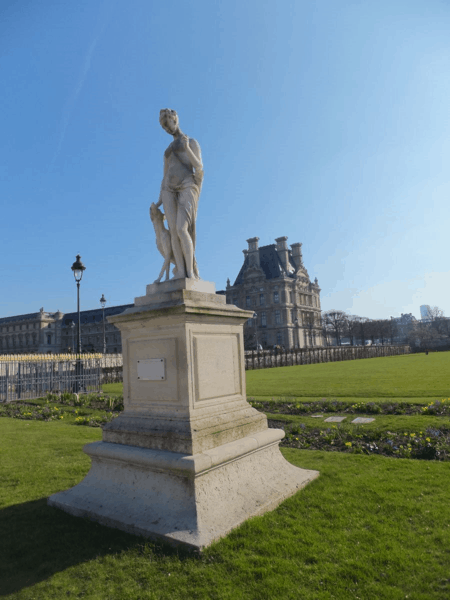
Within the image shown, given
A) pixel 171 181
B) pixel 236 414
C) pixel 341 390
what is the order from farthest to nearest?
pixel 341 390 → pixel 171 181 → pixel 236 414

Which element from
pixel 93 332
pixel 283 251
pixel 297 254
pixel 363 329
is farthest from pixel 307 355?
pixel 93 332

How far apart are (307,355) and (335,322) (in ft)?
147

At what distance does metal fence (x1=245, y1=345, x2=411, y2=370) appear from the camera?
1580 inches

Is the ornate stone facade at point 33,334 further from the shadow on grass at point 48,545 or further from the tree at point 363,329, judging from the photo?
the shadow on grass at point 48,545

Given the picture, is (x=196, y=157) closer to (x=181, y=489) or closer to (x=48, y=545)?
(x=181, y=489)

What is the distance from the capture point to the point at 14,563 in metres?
3.20

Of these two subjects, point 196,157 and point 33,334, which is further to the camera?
point 33,334

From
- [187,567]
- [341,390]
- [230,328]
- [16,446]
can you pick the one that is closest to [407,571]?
[187,567]

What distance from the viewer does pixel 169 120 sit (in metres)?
4.95

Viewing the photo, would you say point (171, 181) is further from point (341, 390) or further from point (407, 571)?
point (341, 390)

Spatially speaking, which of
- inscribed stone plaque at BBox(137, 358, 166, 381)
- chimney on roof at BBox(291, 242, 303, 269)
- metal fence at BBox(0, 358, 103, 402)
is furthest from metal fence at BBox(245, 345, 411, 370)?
inscribed stone plaque at BBox(137, 358, 166, 381)

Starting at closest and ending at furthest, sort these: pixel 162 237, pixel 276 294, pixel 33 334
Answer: pixel 162 237
pixel 276 294
pixel 33 334

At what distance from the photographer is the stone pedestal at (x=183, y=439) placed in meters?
3.72

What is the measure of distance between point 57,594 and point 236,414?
2339 mm
